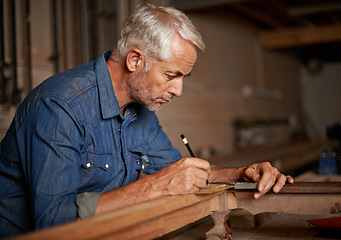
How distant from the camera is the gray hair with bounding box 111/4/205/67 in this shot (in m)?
1.89

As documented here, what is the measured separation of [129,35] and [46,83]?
1.51ft

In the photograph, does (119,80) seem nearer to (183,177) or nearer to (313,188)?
(183,177)

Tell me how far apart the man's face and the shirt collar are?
4.7 inches

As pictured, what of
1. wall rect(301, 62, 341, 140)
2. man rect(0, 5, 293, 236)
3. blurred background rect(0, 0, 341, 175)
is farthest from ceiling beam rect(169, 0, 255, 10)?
wall rect(301, 62, 341, 140)

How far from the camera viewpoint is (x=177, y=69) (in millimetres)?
1920

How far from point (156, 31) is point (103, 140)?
1.77 feet

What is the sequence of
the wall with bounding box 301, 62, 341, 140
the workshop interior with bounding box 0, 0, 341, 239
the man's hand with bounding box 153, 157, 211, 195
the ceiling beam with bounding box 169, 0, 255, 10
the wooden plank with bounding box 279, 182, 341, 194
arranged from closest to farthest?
the man's hand with bounding box 153, 157, 211, 195, the wooden plank with bounding box 279, 182, 341, 194, the workshop interior with bounding box 0, 0, 341, 239, the ceiling beam with bounding box 169, 0, 255, 10, the wall with bounding box 301, 62, 341, 140

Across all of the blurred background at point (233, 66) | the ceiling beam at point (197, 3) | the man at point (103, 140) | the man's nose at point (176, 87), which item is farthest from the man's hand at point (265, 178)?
the ceiling beam at point (197, 3)

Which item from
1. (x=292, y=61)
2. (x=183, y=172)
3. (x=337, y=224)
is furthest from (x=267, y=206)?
(x=292, y=61)

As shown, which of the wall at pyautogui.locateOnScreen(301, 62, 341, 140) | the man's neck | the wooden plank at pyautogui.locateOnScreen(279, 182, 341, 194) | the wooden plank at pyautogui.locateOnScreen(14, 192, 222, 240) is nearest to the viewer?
the wooden plank at pyautogui.locateOnScreen(14, 192, 222, 240)

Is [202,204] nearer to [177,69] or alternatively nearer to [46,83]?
[177,69]

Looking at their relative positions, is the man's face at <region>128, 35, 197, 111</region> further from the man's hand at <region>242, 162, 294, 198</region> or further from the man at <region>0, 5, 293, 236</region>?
the man's hand at <region>242, 162, 294, 198</region>

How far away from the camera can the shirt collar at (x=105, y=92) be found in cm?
188

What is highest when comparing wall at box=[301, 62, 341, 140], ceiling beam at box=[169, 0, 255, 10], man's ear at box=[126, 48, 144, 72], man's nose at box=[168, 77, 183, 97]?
ceiling beam at box=[169, 0, 255, 10]
